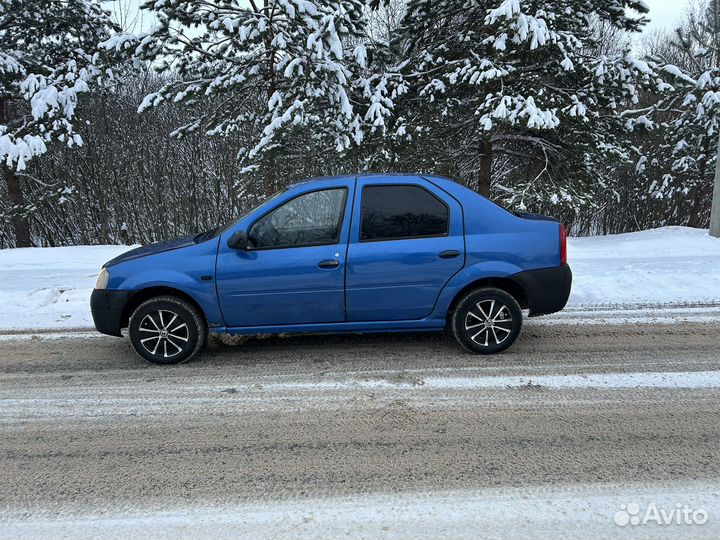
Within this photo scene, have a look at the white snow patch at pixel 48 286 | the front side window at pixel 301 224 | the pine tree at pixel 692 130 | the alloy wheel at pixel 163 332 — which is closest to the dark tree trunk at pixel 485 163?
the pine tree at pixel 692 130

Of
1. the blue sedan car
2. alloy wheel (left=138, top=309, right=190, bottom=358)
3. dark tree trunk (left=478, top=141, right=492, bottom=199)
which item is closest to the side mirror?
the blue sedan car

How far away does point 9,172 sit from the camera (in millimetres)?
12633

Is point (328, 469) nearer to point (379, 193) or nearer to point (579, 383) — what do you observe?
point (579, 383)

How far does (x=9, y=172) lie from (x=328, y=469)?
13.4m

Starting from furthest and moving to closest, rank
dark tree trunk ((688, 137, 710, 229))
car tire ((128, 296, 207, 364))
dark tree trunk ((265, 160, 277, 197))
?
dark tree trunk ((688, 137, 710, 229)) → dark tree trunk ((265, 160, 277, 197)) → car tire ((128, 296, 207, 364))

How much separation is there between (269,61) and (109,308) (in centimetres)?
620

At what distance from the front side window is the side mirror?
0.08m

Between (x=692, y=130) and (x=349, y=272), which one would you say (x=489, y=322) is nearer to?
(x=349, y=272)

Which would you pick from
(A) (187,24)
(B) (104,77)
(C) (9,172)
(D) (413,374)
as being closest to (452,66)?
(A) (187,24)

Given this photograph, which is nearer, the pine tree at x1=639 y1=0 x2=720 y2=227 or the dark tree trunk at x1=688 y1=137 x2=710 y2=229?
the pine tree at x1=639 y1=0 x2=720 y2=227

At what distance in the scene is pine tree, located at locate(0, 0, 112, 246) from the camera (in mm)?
10117

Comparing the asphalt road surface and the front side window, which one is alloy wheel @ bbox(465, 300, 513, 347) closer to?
the asphalt road surface

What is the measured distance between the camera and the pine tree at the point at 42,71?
33.2 ft

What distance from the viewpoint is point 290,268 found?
462 centimetres
